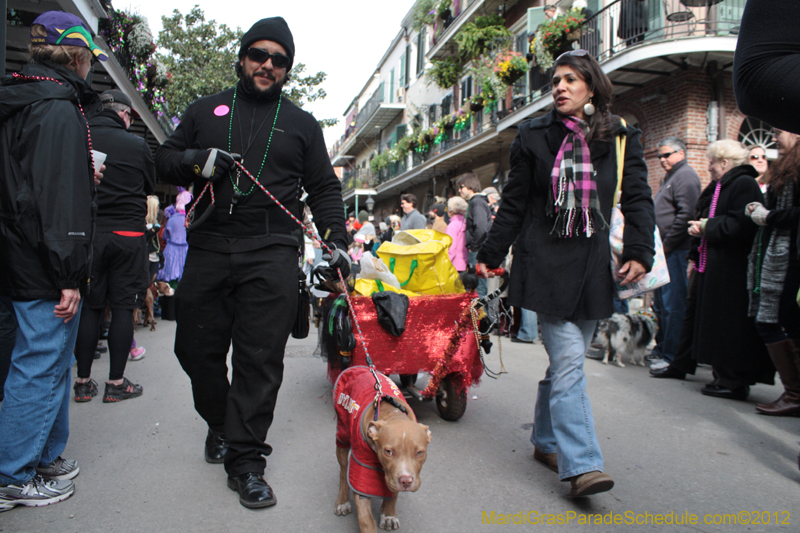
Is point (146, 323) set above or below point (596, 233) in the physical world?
below

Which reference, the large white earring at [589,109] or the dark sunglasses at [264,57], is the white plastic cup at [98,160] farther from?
the large white earring at [589,109]

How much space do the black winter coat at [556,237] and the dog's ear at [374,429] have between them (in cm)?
113

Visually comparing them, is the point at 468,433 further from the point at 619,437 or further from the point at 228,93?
the point at 228,93

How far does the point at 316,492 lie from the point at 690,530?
180 centimetres

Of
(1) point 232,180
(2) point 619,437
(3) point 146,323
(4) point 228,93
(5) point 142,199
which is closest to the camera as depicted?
(1) point 232,180

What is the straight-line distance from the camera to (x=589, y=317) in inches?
114

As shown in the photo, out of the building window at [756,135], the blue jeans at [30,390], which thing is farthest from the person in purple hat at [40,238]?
the building window at [756,135]

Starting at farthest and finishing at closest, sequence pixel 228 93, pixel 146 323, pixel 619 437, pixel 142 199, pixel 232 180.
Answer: pixel 146 323 < pixel 142 199 < pixel 619 437 < pixel 228 93 < pixel 232 180

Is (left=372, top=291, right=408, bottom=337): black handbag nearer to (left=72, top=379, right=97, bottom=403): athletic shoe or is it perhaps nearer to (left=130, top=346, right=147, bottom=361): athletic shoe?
(left=72, top=379, right=97, bottom=403): athletic shoe

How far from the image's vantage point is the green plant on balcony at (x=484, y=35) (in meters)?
18.3

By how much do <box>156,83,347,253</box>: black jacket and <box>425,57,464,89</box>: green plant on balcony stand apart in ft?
67.0

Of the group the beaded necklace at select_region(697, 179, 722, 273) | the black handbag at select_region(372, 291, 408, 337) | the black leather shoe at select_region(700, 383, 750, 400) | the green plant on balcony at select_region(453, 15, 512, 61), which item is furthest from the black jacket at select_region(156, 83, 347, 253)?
the green plant on balcony at select_region(453, 15, 512, 61)

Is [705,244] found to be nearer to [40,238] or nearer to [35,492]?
[40,238]

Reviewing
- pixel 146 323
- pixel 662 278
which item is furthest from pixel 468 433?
pixel 146 323
